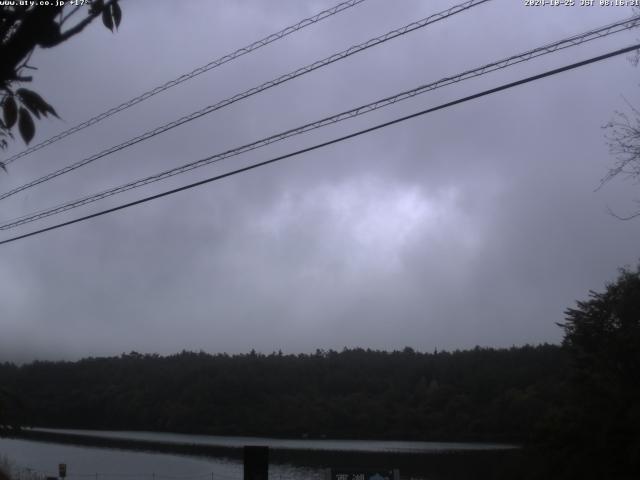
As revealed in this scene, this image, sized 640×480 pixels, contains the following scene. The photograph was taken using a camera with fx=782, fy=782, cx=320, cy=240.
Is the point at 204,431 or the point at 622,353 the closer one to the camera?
the point at 622,353

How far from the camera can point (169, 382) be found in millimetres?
104938

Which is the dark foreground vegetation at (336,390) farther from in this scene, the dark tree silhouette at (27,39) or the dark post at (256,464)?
the dark tree silhouette at (27,39)

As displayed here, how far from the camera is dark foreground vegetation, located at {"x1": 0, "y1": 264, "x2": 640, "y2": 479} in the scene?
6769 centimetres

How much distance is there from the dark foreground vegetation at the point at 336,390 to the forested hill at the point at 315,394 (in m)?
0.15

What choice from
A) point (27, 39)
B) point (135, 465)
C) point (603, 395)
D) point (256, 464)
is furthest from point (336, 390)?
point (27, 39)

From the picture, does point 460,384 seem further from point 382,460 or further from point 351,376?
point 382,460

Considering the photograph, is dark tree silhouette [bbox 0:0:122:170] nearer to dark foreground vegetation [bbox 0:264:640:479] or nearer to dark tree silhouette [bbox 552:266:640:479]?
dark tree silhouette [bbox 552:266:640:479]

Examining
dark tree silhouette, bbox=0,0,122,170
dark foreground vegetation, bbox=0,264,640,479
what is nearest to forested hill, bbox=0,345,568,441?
dark foreground vegetation, bbox=0,264,640,479

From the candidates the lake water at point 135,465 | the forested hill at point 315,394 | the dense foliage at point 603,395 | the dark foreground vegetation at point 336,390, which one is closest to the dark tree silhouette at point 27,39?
the dense foliage at point 603,395

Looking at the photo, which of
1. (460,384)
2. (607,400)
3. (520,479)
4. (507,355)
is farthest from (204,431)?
(607,400)

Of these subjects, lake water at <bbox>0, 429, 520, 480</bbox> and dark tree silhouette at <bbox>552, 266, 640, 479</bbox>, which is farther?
lake water at <bbox>0, 429, 520, 480</bbox>

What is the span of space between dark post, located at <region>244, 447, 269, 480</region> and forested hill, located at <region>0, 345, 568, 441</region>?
59377 millimetres

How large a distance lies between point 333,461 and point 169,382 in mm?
59432

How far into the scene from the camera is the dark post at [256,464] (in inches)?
520
